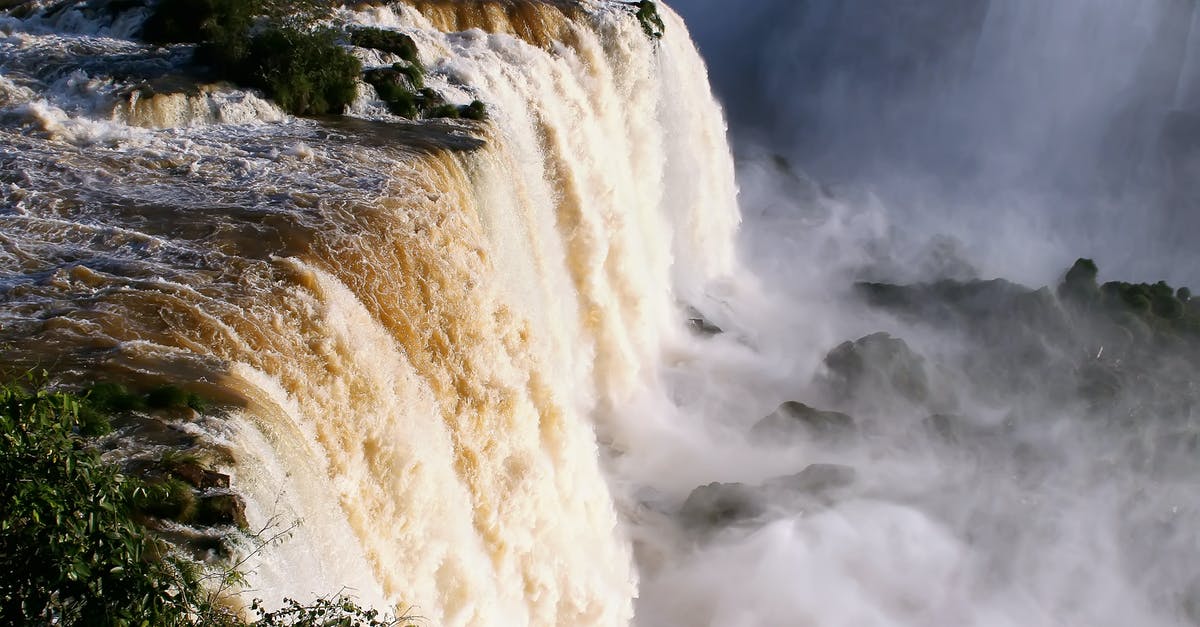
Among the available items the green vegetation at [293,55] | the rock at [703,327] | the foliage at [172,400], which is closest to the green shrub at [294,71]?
the green vegetation at [293,55]

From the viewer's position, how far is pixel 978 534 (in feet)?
43.4

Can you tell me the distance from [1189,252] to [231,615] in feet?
123

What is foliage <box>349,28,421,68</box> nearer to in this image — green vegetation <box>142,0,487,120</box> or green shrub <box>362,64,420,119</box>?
green vegetation <box>142,0,487,120</box>

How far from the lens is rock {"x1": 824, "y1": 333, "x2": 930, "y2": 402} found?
16.8 metres

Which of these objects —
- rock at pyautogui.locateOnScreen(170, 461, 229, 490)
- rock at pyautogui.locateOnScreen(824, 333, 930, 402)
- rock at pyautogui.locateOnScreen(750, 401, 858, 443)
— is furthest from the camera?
rock at pyautogui.locateOnScreen(824, 333, 930, 402)

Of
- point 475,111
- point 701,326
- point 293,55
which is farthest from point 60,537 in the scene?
point 701,326

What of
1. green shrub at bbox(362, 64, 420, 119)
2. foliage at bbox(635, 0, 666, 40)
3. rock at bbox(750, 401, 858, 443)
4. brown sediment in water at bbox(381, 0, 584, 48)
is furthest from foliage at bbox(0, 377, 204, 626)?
foliage at bbox(635, 0, 666, 40)

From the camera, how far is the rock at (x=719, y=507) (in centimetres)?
1213

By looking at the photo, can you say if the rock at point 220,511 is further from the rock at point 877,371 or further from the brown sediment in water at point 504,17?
the rock at point 877,371

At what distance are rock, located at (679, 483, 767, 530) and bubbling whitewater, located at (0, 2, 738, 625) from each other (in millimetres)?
1125

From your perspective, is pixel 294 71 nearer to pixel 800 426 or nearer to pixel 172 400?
pixel 172 400

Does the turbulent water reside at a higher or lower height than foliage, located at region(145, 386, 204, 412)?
lower

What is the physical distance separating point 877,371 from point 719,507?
19.2 ft

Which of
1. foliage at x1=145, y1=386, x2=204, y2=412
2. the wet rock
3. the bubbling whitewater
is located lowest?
the wet rock
